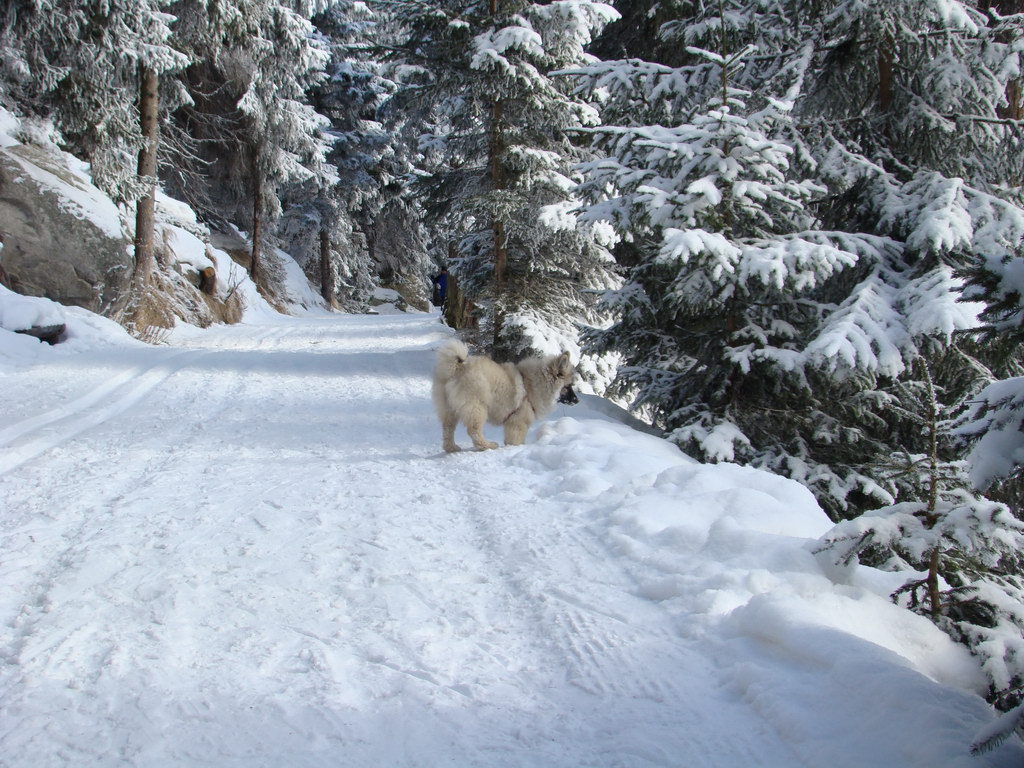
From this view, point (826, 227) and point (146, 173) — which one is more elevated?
point (146, 173)

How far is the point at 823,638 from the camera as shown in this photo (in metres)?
2.83

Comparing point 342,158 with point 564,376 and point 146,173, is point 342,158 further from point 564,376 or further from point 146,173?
point 564,376

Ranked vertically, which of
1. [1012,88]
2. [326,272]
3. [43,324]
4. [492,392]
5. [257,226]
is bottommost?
[492,392]

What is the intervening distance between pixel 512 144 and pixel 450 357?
649 centimetres

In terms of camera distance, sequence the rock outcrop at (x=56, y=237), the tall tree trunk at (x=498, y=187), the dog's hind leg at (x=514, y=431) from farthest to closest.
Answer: the rock outcrop at (x=56, y=237) < the tall tree trunk at (x=498, y=187) < the dog's hind leg at (x=514, y=431)

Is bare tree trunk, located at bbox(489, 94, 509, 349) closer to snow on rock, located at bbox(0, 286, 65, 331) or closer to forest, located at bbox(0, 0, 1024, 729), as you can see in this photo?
forest, located at bbox(0, 0, 1024, 729)

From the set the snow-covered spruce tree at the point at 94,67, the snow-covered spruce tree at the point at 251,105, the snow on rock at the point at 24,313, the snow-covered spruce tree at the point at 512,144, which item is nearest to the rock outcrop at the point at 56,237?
the snow-covered spruce tree at the point at 94,67

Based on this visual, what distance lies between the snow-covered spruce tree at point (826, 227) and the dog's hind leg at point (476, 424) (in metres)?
2.29

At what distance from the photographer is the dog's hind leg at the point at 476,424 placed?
21.7ft

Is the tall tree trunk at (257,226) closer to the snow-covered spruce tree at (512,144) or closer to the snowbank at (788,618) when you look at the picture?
the snow-covered spruce tree at (512,144)

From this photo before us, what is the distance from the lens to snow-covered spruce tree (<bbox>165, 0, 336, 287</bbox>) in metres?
16.7

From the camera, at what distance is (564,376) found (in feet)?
24.3

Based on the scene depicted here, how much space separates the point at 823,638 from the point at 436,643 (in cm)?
173

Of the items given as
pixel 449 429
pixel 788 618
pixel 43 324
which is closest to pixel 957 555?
pixel 788 618
